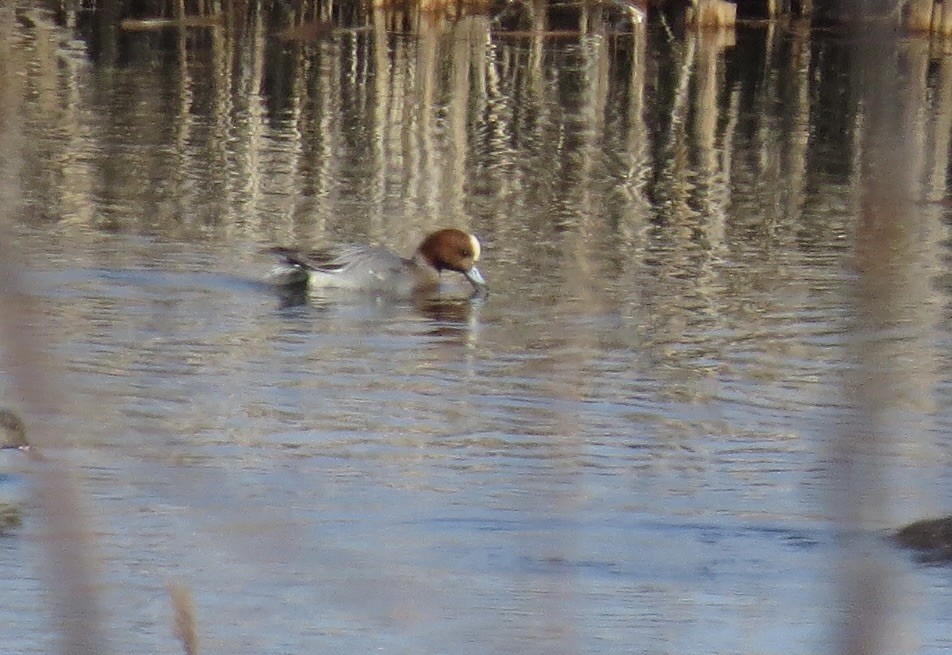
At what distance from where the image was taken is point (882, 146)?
4.17 ft

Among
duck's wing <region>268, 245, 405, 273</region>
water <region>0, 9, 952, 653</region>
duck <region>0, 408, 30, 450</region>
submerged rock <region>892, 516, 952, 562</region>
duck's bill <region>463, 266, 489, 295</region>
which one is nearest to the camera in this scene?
water <region>0, 9, 952, 653</region>

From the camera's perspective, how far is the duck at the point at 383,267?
8.92 metres

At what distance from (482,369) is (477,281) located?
1.75m

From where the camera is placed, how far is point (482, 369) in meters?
7.49

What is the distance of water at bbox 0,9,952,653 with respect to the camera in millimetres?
4293

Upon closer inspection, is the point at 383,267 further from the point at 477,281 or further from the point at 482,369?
the point at 482,369

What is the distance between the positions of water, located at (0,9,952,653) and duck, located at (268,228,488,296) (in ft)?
0.47

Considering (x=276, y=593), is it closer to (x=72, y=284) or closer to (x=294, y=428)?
(x=294, y=428)

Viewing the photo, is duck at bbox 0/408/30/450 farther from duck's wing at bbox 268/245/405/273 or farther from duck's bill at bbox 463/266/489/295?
duck's bill at bbox 463/266/489/295

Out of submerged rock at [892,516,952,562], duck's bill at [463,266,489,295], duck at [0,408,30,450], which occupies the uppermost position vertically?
duck at [0,408,30,450]

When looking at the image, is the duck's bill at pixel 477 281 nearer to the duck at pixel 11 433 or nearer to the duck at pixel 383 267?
the duck at pixel 383 267

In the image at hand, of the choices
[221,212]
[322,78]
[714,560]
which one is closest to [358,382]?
[714,560]

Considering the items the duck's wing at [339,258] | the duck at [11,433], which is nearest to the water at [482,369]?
the duck's wing at [339,258]

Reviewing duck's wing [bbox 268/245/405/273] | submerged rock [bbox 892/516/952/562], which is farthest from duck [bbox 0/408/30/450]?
duck's wing [bbox 268/245/405/273]
